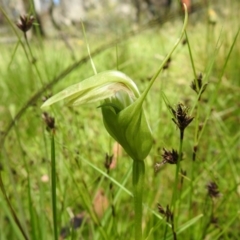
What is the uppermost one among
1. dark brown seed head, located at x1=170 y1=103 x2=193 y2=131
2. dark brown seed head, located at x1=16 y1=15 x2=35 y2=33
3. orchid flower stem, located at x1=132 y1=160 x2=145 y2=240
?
dark brown seed head, located at x1=16 y1=15 x2=35 y2=33

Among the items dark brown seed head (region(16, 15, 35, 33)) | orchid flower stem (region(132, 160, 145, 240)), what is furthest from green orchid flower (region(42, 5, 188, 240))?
dark brown seed head (region(16, 15, 35, 33))

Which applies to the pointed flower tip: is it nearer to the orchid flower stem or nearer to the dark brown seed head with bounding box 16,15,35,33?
the orchid flower stem

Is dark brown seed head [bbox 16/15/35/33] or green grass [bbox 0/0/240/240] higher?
dark brown seed head [bbox 16/15/35/33]

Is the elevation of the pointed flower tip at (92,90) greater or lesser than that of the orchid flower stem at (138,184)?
greater

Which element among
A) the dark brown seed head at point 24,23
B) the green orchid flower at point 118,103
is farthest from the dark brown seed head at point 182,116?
the dark brown seed head at point 24,23

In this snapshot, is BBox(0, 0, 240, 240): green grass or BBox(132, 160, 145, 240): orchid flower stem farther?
BBox(0, 0, 240, 240): green grass

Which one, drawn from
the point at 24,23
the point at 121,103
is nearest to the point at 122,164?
the point at 24,23

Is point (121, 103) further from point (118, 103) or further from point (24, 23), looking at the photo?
point (24, 23)

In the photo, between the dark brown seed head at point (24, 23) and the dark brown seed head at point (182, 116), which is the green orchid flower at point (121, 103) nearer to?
the dark brown seed head at point (182, 116)
